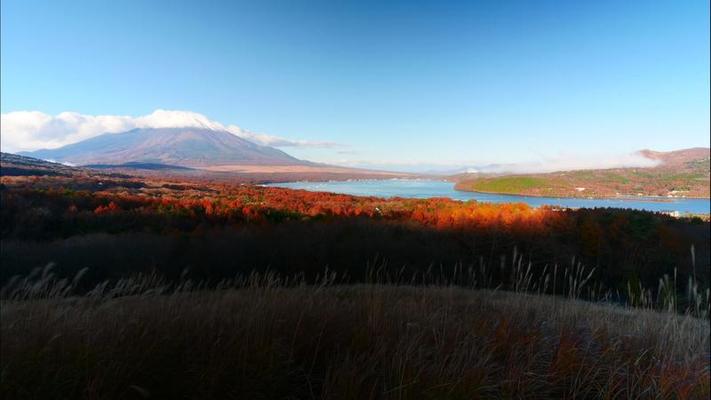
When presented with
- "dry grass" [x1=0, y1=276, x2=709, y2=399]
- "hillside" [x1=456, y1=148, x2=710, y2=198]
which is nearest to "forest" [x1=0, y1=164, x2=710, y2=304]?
"dry grass" [x1=0, y1=276, x2=709, y2=399]

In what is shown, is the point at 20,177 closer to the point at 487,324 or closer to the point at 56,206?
the point at 56,206

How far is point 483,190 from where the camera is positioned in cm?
8669

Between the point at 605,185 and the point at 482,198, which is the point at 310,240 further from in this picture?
the point at 605,185

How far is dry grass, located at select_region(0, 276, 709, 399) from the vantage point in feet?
6.50

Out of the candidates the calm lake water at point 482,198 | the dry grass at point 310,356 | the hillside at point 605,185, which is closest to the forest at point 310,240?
the dry grass at point 310,356

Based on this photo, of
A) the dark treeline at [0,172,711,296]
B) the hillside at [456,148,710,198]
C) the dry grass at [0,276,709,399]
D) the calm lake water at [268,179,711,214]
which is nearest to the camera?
the dry grass at [0,276,709,399]

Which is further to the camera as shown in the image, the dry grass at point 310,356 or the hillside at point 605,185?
the hillside at point 605,185

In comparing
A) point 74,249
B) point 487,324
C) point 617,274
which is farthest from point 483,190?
point 487,324

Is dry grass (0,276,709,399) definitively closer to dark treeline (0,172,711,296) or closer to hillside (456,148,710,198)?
dark treeline (0,172,711,296)

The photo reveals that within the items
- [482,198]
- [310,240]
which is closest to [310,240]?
[310,240]

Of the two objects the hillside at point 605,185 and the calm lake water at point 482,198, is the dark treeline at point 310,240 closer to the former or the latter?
the calm lake water at point 482,198

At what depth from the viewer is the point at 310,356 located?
8.32 ft

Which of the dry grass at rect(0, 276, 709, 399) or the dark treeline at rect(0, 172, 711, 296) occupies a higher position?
the dry grass at rect(0, 276, 709, 399)

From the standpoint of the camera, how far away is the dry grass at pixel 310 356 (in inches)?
78.0
